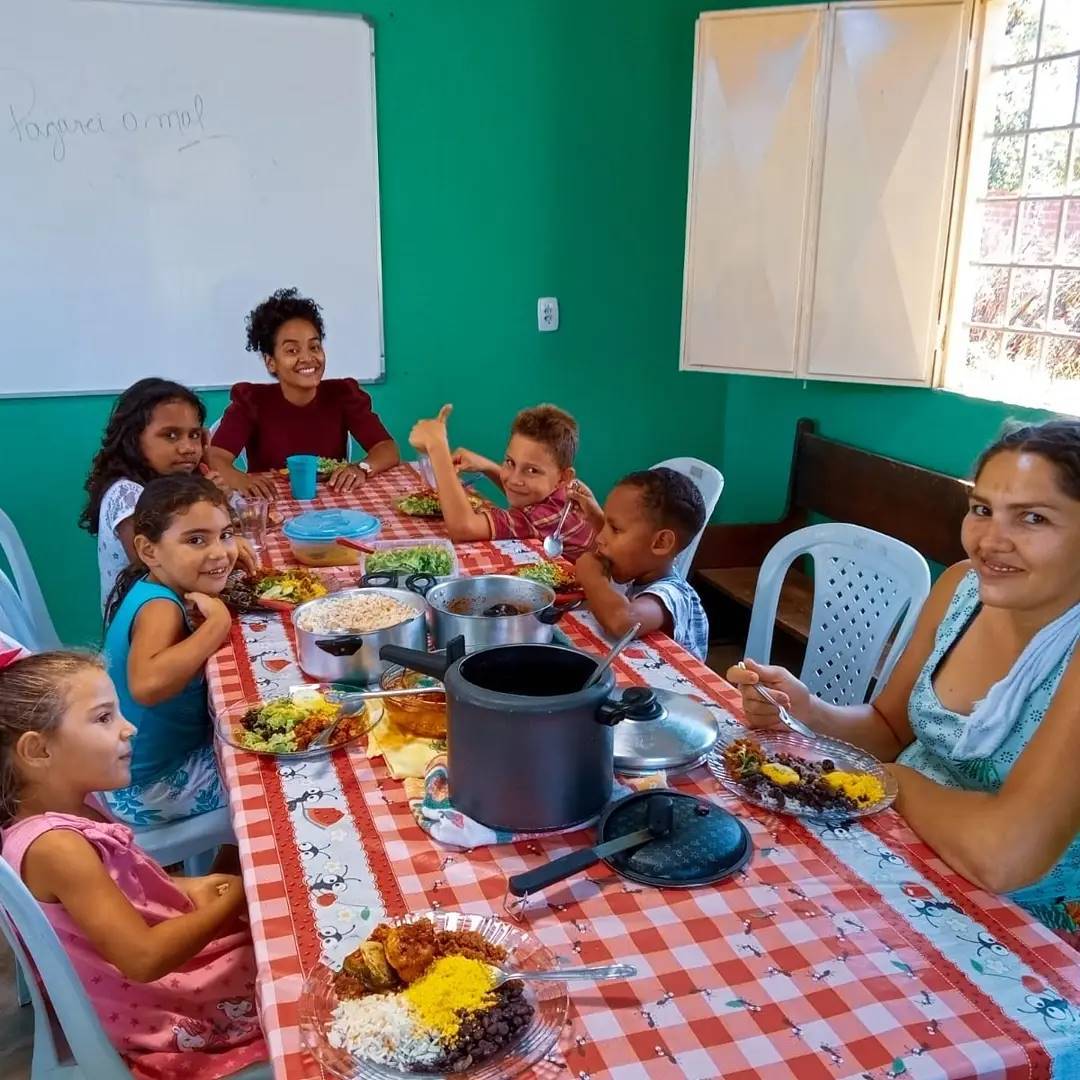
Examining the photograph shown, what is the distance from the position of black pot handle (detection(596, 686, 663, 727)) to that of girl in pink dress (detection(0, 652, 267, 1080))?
527mm

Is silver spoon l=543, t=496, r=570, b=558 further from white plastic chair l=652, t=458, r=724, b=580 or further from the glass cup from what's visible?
the glass cup

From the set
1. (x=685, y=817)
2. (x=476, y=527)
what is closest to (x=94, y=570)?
(x=476, y=527)

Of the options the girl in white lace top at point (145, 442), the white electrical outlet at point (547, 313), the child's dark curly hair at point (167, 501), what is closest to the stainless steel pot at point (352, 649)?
the child's dark curly hair at point (167, 501)

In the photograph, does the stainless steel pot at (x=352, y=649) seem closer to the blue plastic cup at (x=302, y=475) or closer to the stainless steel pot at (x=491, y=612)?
the stainless steel pot at (x=491, y=612)

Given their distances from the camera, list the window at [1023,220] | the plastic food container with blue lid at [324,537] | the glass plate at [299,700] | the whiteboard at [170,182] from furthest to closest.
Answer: the whiteboard at [170,182] → the window at [1023,220] → the plastic food container with blue lid at [324,537] → the glass plate at [299,700]

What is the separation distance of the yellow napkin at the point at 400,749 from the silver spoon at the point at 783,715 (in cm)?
45

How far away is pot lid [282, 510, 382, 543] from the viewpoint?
2219 mm

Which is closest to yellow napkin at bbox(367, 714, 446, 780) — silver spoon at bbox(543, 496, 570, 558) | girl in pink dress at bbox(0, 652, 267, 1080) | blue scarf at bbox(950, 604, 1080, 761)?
girl in pink dress at bbox(0, 652, 267, 1080)

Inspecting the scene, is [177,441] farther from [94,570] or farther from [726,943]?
[726,943]

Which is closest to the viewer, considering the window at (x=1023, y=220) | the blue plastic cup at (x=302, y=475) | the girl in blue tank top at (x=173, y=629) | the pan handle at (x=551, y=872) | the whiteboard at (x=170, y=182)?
the pan handle at (x=551, y=872)

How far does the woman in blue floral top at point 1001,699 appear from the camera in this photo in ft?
3.76

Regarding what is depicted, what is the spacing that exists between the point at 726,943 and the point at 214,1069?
70 cm

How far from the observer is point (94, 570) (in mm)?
3623

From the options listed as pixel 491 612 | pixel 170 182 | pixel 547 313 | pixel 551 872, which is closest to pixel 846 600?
pixel 491 612
